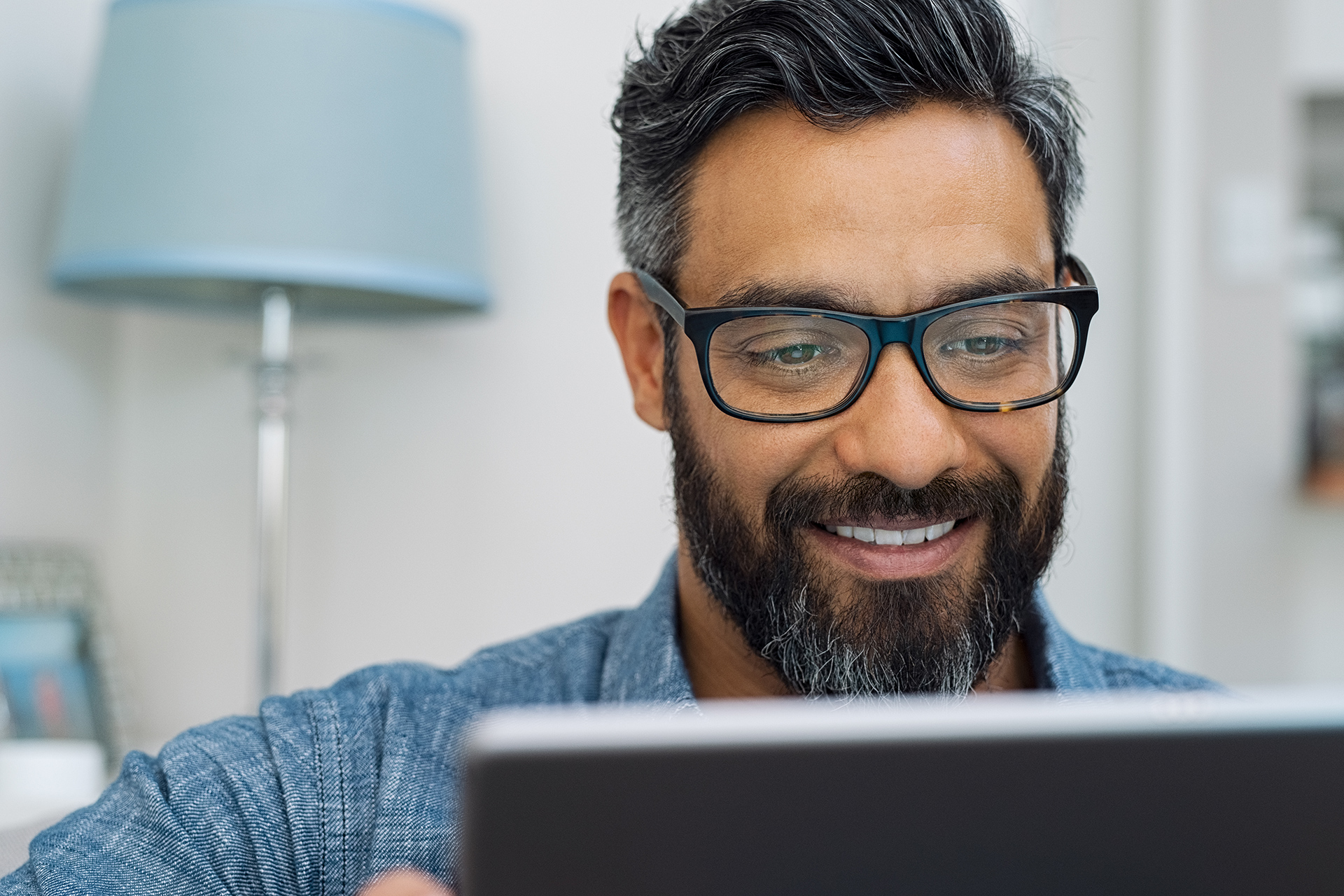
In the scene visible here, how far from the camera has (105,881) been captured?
90 cm

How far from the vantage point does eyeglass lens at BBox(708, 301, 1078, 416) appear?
39.5 inches

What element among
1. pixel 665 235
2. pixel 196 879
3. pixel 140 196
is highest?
pixel 140 196

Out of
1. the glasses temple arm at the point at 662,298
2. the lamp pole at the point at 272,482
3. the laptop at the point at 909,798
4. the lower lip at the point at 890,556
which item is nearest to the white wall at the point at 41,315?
the lamp pole at the point at 272,482

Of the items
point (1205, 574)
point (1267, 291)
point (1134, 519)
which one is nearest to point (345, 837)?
point (1134, 519)

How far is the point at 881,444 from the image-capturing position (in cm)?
97

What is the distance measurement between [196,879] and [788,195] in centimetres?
65

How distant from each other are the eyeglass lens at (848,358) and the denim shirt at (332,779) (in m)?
0.23

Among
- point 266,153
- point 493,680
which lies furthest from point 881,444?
point 266,153

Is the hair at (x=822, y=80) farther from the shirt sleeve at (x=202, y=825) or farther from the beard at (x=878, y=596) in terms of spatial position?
the shirt sleeve at (x=202, y=825)

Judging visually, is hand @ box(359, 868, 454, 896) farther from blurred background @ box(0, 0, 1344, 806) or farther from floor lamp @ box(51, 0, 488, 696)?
blurred background @ box(0, 0, 1344, 806)

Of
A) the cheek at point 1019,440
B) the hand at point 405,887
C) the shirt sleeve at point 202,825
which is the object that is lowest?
the shirt sleeve at point 202,825

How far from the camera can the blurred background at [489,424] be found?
2.07 m

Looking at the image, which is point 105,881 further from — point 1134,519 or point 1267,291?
point 1267,291

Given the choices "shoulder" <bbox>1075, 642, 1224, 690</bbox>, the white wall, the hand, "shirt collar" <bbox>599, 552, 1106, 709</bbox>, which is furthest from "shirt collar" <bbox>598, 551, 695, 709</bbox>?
the white wall
